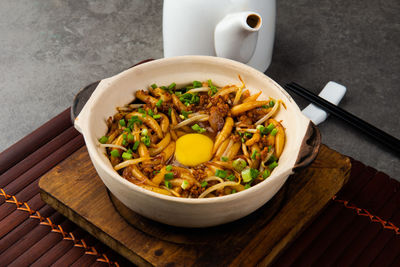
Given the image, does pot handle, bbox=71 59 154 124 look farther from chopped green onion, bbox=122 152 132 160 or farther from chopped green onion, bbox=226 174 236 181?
chopped green onion, bbox=226 174 236 181

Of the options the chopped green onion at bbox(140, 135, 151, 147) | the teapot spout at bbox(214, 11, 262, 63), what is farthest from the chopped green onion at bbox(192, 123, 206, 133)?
the teapot spout at bbox(214, 11, 262, 63)

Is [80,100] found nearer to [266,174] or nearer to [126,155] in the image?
[126,155]

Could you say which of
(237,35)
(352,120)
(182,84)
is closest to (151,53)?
(237,35)

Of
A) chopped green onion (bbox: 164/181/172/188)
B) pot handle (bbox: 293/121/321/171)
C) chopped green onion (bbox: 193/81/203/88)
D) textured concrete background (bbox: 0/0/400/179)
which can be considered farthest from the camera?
textured concrete background (bbox: 0/0/400/179)

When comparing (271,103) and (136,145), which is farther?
(271,103)

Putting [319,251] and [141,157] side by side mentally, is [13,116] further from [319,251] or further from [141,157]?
[319,251]

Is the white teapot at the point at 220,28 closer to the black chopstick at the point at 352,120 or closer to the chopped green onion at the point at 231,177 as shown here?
the black chopstick at the point at 352,120
